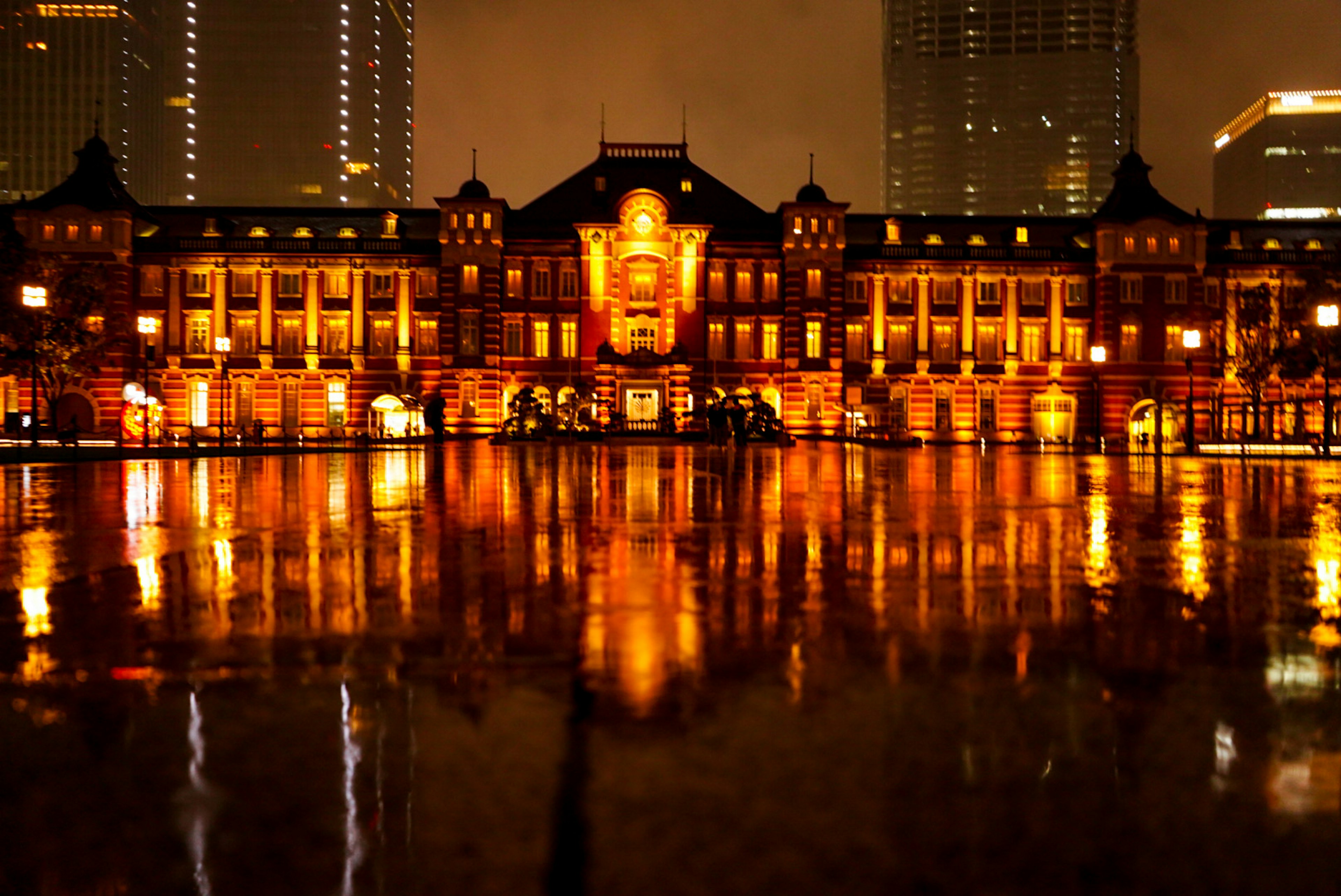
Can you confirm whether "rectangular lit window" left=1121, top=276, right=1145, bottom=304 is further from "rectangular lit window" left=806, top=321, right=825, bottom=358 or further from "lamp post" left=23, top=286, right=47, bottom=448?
"lamp post" left=23, top=286, right=47, bottom=448

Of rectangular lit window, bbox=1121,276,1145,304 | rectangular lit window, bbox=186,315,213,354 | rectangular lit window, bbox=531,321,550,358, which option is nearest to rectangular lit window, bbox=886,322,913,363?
rectangular lit window, bbox=1121,276,1145,304

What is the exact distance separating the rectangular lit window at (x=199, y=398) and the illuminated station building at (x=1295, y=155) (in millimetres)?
161907

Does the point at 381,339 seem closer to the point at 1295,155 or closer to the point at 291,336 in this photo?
the point at 291,336

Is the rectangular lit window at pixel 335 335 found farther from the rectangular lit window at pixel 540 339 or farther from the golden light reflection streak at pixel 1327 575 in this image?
the golden light reflection streak at pixel 1327 575

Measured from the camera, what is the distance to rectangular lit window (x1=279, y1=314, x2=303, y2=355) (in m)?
55.2

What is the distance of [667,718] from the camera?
10.8 feet

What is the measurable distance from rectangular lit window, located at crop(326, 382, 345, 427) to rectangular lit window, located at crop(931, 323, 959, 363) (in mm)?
33694

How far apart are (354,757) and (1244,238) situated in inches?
2623

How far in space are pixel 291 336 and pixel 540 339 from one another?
14.2 m

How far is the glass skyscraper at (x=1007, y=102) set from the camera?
534 ft

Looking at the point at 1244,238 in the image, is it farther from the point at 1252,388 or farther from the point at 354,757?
the point at 354,757

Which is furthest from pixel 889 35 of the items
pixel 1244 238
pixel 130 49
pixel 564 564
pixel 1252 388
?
pixel 564 564

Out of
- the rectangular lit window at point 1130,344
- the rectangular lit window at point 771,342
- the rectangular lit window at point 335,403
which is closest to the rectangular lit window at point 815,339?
the rectangular lit window at point 771,342

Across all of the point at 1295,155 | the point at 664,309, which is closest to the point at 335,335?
the point at 664,309
